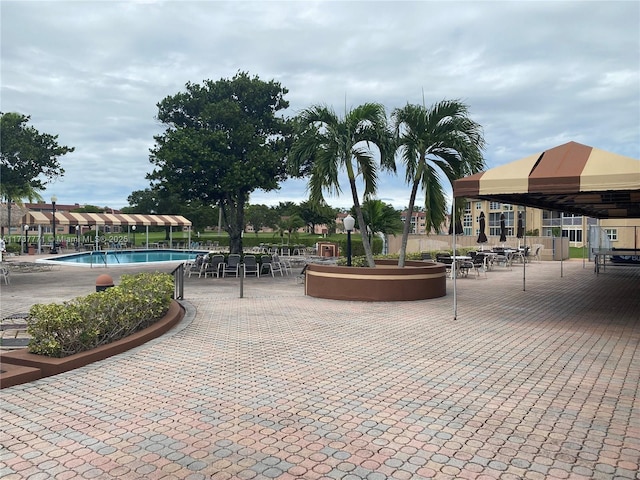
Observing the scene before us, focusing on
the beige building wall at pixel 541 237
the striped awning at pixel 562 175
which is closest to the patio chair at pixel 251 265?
the beige building wall at pixel 541 237

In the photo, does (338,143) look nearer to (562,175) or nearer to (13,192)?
(562,175)

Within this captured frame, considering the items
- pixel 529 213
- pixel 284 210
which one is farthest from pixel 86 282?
pixel 529 213

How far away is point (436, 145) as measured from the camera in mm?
11992

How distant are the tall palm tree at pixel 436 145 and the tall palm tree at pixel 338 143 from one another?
51 cm

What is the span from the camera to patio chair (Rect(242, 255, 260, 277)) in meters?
17.3

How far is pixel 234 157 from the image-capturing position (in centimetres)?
1770

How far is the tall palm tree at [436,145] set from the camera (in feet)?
38.2

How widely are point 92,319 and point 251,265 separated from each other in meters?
11.2

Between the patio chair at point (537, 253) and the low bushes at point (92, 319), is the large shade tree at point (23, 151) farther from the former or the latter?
the patio chair at point (537, 253)

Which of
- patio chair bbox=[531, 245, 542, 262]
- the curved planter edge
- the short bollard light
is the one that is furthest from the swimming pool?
the curved planter edge

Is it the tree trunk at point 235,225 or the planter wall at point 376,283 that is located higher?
the tree trunk at point 235,225

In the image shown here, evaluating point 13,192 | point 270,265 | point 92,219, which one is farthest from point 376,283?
point 92,219

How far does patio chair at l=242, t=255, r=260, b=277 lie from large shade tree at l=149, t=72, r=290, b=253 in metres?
2.04

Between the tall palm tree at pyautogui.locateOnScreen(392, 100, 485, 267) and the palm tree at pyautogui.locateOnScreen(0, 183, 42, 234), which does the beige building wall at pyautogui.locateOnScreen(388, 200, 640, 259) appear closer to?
the tall palm tree at pyautogui.locateOnScreen(392, 100, 485, 267)
